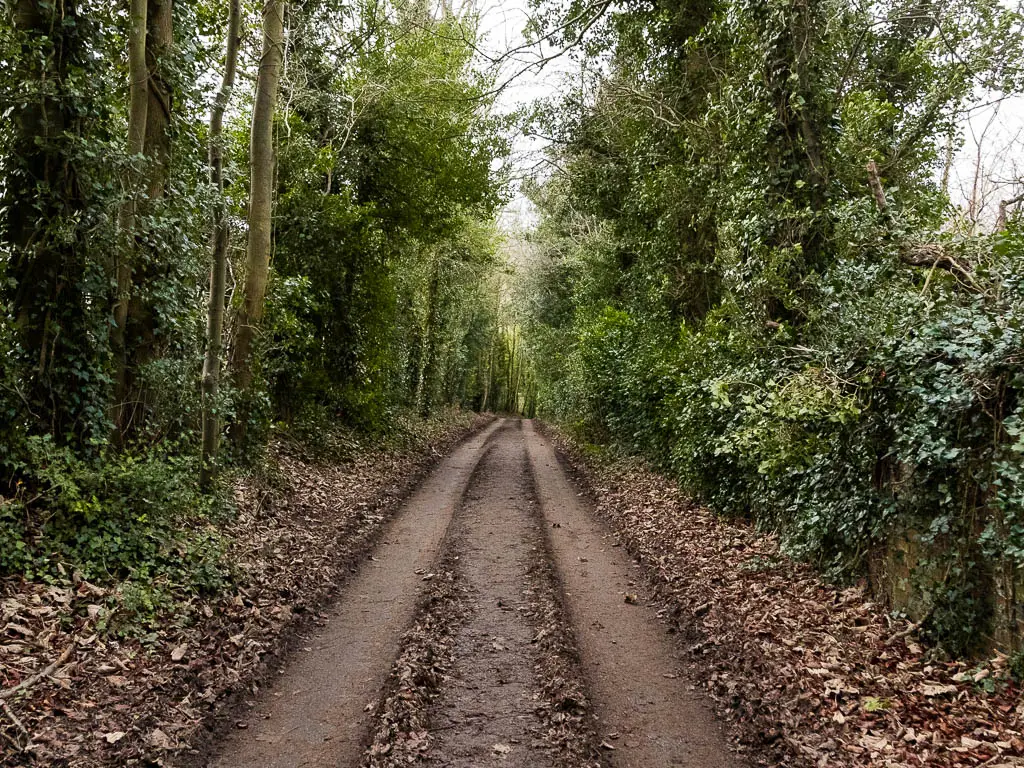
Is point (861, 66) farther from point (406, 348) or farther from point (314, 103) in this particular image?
point (406, 348)

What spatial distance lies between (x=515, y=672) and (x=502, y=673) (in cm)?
11

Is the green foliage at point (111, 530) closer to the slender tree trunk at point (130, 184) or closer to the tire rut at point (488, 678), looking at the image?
the slender tree trunk at point (130, 184)

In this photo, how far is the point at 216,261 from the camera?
8.67 metres

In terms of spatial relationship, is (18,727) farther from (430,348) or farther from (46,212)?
(430,348)

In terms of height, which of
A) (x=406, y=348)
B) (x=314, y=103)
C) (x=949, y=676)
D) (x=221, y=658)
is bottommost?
(x=221, y=658)

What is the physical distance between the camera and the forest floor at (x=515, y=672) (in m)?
4.49

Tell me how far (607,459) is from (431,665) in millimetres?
11873

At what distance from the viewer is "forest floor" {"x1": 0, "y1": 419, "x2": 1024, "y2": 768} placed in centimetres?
449

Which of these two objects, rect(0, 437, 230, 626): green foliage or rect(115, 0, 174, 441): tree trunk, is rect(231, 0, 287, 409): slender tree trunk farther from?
rect(0, 437, 230, 626): green foliage

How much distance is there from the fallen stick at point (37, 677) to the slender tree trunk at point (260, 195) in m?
5.76

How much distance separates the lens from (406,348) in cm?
2239

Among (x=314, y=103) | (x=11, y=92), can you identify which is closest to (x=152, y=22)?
(x=11, y=92)

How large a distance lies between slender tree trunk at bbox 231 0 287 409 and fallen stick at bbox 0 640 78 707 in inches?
227

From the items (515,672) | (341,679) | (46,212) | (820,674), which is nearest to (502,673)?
(515,672)
